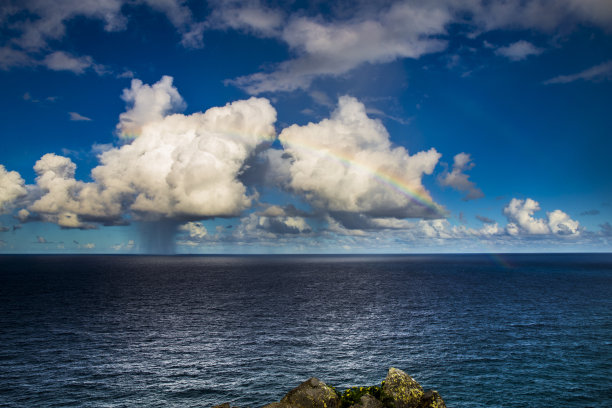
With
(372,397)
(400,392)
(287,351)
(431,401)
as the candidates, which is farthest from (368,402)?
(287,351)

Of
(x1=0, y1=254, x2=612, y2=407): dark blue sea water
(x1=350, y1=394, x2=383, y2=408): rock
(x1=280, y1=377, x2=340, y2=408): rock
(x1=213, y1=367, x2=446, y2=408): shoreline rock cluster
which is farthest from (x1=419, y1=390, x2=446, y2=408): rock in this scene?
(x1=0, y1=254, x2=612, y2=407): dark blue sea water

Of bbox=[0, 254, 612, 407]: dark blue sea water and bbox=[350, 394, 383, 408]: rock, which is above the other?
bbox=[350, 394, 383, 408]: rock

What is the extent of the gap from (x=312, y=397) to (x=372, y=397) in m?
5.47

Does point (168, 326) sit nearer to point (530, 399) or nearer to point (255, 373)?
point (255, 373)

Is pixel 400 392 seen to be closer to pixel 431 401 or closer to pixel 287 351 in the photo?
pixel 431 401

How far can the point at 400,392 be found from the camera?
31.0 meters

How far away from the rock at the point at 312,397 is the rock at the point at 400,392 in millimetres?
4400

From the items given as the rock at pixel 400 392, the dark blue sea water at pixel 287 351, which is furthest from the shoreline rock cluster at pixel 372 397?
the dark blue sea water at pixel 287 351

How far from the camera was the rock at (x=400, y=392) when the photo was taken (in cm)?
3067

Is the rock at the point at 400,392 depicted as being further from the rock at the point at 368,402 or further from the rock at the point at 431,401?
the rock at the point at 368,402

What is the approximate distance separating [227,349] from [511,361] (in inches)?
1684

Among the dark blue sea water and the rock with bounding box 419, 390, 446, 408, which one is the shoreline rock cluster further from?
the dark blue sea water

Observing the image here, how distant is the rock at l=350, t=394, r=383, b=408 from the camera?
1195 inches

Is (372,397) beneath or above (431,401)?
beneath
